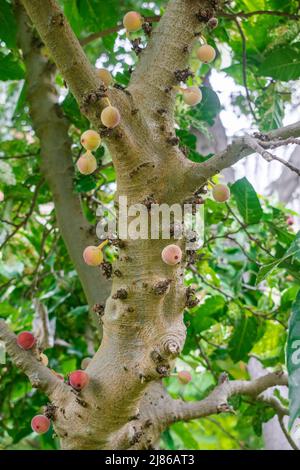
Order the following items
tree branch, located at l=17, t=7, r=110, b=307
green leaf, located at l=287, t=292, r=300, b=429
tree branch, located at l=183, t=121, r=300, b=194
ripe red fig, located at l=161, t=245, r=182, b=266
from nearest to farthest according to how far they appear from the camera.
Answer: green leaf, located at l=287, t=292, r=300, b=429
tree branch, located at l=183, t=121, r=300, b=194
ripe red fig, located at l=161, t=245, r=182, b=266
tree branch, located at l=17, t=7, r=110, b=307

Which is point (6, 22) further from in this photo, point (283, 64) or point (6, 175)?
point (283, 64)

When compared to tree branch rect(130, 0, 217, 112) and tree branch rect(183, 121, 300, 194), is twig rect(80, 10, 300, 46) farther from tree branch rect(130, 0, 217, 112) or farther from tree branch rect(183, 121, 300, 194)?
tree branch rect(183, 121, 300, 194)

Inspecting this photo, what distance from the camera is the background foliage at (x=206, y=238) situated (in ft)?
4.29

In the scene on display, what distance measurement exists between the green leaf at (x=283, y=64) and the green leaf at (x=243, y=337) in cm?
61

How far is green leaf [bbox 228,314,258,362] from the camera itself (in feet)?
4.81

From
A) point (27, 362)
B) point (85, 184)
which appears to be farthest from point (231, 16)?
point (27, 362)

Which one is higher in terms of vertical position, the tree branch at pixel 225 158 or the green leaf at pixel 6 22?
the green leaf at pixel 6 22

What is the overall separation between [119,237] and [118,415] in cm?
27

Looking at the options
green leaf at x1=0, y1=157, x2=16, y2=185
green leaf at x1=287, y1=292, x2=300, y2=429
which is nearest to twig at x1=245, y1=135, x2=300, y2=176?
green leaf at x1=287, y1=292, x2=300, y2=429

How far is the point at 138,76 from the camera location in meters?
0.92

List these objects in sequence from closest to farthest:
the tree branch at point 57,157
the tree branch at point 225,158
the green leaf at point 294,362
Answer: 1. the green leaf at point 294,362
2. the tree branch at point 225,158
3. the tree branch at point 57,157

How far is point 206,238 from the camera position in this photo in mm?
1621

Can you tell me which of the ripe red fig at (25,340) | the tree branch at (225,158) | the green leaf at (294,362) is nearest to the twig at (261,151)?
the tree branch at (225,158)

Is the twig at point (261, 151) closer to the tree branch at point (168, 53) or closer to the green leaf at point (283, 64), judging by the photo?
the tree branch at point (168, 53)
